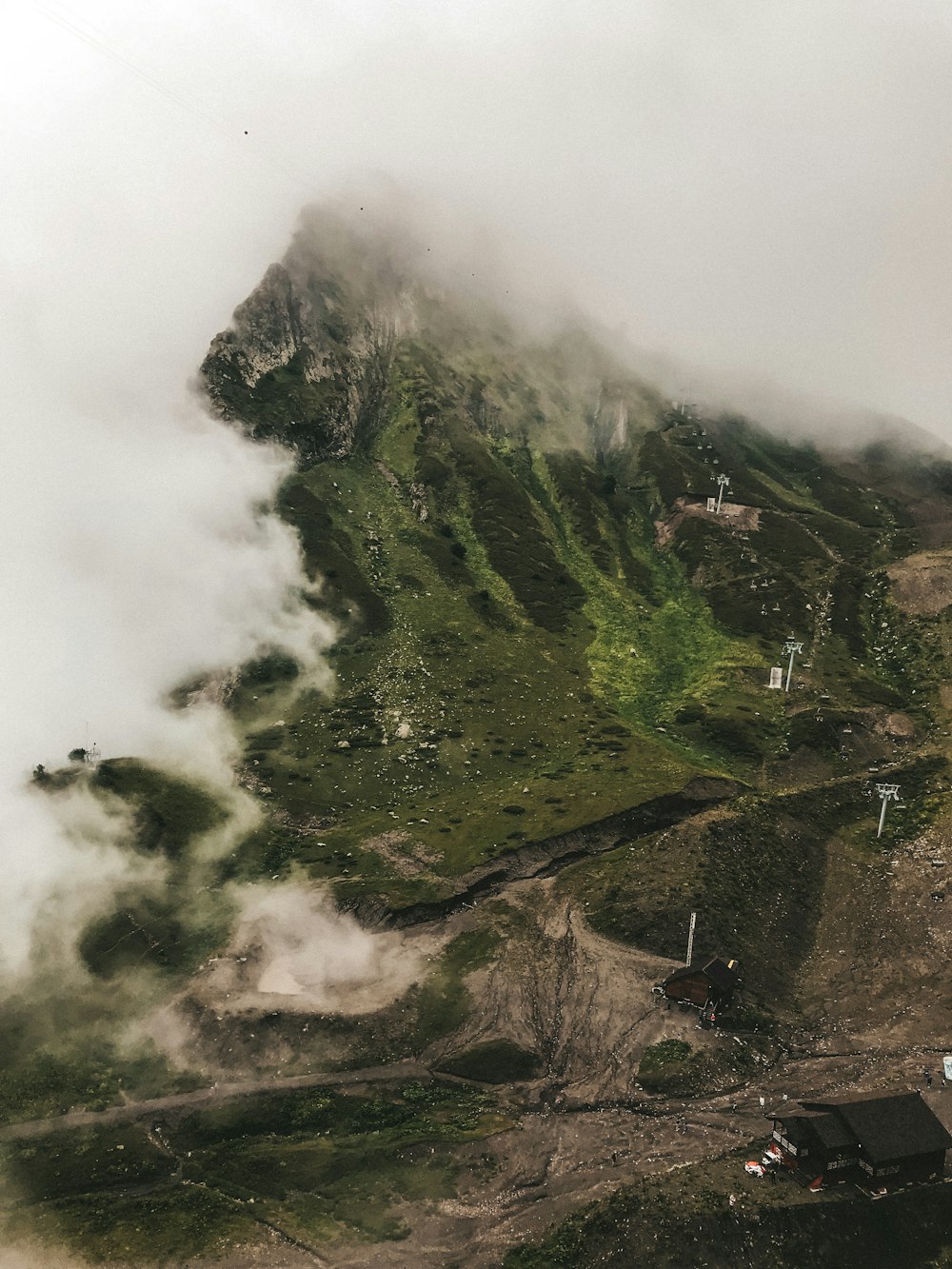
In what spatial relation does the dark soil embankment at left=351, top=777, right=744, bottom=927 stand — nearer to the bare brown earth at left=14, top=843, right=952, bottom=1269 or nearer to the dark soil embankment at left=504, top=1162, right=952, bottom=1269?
the bare brown earth at left=14, top=843, right=952, bottom=1269

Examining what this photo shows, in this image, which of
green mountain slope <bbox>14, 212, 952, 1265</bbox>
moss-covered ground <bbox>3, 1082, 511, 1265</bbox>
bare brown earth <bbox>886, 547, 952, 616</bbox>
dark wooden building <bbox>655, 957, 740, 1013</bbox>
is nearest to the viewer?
moss-covered ground <bbox>3, 1082, 511, 1265</bbox>

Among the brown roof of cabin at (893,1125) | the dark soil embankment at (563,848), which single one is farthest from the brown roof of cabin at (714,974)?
the dark soil embankment at (563,848)

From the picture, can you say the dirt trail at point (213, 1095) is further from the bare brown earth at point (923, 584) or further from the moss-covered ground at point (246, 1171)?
the bare brown earth at point (923, 584)

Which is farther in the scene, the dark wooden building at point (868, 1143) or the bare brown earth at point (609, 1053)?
the dark wooden building at point (868, 1143)

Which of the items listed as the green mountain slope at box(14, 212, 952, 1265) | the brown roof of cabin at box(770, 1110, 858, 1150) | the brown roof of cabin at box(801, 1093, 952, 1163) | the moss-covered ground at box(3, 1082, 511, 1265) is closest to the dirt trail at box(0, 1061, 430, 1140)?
the green mountain slope at box(14, 212, 952, 1265)

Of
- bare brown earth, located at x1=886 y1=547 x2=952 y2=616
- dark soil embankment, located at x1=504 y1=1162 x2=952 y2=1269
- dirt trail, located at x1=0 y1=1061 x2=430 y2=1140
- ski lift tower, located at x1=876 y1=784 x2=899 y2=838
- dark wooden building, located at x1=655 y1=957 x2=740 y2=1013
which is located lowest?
dirt trail, located at x1=0 y1=1061 x2=430 y2=1140

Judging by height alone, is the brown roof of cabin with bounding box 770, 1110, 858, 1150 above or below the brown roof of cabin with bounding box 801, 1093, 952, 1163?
below

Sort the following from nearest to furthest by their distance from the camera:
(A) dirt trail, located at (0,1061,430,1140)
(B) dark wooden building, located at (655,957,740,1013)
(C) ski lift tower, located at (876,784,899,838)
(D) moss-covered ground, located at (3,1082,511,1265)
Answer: (D) moss-covered ground, located at (3,1082,511,1265) < (A) dirt trail, located at (0,1061,430,1140) < (B) dark wooden building, located at (655,957,740,1013) < (C) ski lift tower, located at (876,784,899,838)

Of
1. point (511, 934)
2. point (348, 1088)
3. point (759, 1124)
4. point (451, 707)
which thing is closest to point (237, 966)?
point (348, 1088)

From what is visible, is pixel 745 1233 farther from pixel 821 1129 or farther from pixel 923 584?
pixel 923 584
